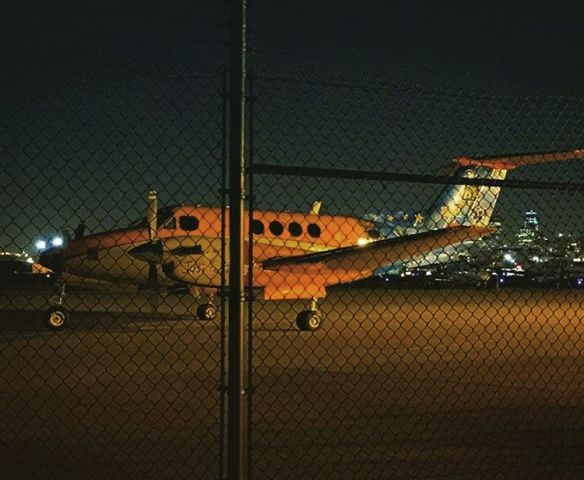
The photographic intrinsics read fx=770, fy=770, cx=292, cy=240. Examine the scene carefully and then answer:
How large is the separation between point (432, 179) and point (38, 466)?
12.6 ft

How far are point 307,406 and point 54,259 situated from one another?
12.1 metres

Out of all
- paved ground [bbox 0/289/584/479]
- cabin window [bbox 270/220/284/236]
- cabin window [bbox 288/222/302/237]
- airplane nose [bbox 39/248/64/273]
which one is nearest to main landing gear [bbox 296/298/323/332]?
paved ground [bbox 0/289/584/479]

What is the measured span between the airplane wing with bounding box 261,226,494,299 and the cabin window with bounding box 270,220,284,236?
4.03 feet

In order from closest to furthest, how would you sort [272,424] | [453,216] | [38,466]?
1. [38,466]
2. [272,424]
3. [453,216]

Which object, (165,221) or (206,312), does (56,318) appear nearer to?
(165,221)

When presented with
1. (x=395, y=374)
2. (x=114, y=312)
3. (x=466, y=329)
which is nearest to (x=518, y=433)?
(x=395, y=374)

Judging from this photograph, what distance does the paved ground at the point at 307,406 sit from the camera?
20.6ft

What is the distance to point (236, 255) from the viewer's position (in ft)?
15.0

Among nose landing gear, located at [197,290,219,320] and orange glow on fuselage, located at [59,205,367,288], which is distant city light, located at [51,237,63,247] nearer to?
orange glow on fuselage, located at [59,205,367,288]

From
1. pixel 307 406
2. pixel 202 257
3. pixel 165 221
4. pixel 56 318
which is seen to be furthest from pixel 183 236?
pixel 307 406

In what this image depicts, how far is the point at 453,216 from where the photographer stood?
84.5 feet

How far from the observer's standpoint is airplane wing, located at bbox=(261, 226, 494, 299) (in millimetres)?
17953

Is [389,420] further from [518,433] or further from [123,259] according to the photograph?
[123,259]

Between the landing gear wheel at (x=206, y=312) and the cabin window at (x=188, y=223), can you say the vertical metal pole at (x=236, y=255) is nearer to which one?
the cabin window at (x=188, y=223)
